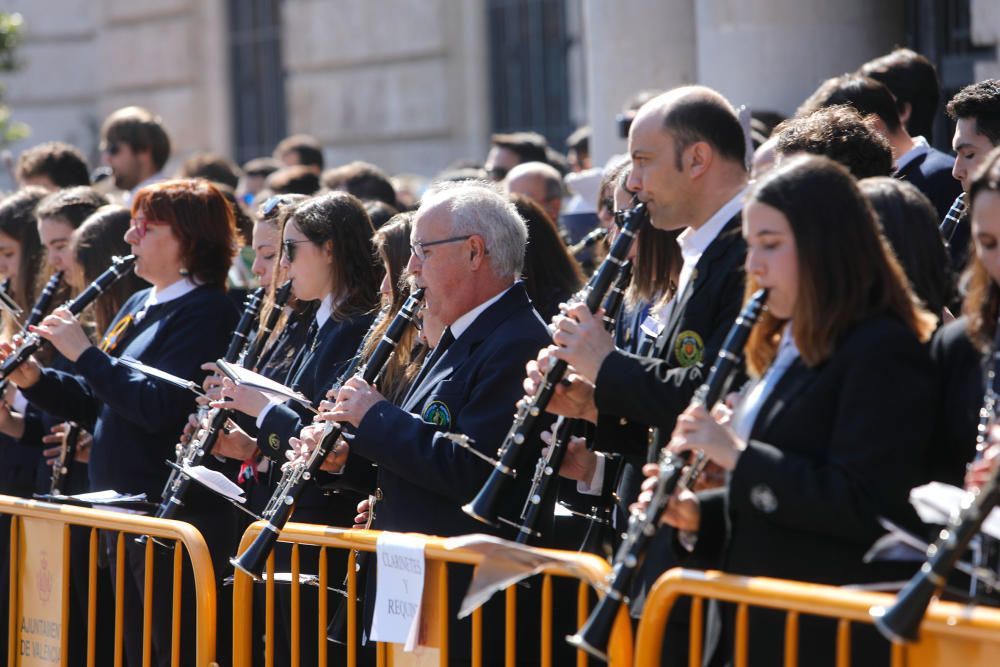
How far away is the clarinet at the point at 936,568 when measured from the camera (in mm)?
2836

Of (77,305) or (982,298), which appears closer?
(982,298)

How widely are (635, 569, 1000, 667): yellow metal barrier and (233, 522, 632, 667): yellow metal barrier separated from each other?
0.43 ft

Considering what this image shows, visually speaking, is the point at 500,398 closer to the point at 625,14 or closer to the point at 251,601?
the point at 251,601

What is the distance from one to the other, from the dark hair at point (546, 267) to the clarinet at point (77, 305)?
1.60 meters

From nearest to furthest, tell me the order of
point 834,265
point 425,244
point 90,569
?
point 834,265, point 425,244, point 90,569

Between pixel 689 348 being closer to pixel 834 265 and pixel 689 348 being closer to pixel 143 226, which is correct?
pixel 834 265

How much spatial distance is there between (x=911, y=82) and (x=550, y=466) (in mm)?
2390

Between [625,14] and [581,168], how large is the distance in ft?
3.95

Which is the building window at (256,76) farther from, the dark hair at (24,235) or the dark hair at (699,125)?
the dark hair at (699,125)

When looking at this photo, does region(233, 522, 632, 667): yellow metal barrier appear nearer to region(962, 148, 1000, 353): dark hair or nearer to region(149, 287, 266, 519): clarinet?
region(149, 287, 266, 519): clarinet

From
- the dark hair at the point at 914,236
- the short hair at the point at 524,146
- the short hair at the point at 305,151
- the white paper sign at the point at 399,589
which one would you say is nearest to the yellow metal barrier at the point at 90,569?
the white paper sign at the point at 399,589

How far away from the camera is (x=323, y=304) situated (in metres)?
5.32

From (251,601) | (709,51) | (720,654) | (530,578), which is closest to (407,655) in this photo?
(530,578)

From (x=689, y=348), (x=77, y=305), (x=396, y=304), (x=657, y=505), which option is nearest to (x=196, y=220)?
(x=77, y=305)
